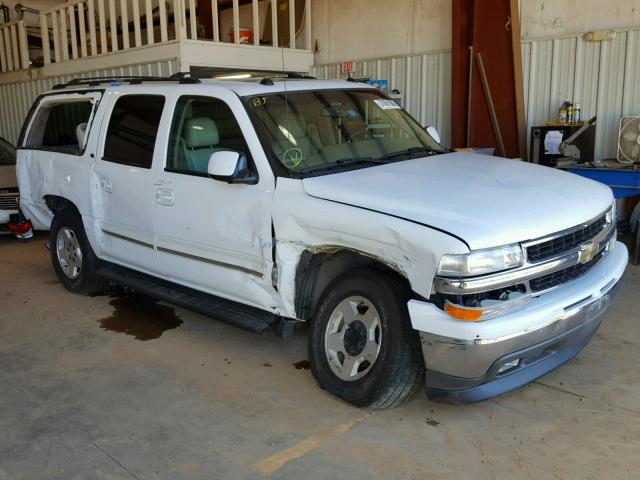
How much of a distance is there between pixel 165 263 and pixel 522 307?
2.83m

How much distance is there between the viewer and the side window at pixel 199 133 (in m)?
4.41

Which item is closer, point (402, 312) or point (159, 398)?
point (402, 312)

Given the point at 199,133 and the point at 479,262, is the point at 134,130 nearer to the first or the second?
the point at 199,133

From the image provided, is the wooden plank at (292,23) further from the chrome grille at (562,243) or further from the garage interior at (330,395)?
→ the chrome grille at (562,243)

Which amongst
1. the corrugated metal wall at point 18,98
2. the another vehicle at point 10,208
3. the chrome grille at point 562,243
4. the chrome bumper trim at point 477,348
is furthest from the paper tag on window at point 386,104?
the corrugated metal wall at point 18,98

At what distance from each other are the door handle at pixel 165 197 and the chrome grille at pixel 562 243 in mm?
2649

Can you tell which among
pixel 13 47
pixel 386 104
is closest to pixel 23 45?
pixel 13 47

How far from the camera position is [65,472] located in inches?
127

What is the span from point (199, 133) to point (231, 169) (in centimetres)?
83

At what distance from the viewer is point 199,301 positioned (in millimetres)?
4723

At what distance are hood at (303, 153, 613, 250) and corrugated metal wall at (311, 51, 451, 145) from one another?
491 cm

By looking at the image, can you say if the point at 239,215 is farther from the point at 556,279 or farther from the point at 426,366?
the point at 556,279

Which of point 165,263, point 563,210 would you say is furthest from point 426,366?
point 165,263

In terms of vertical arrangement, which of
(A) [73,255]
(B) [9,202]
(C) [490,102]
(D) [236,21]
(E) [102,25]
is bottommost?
(A) [73,255]
